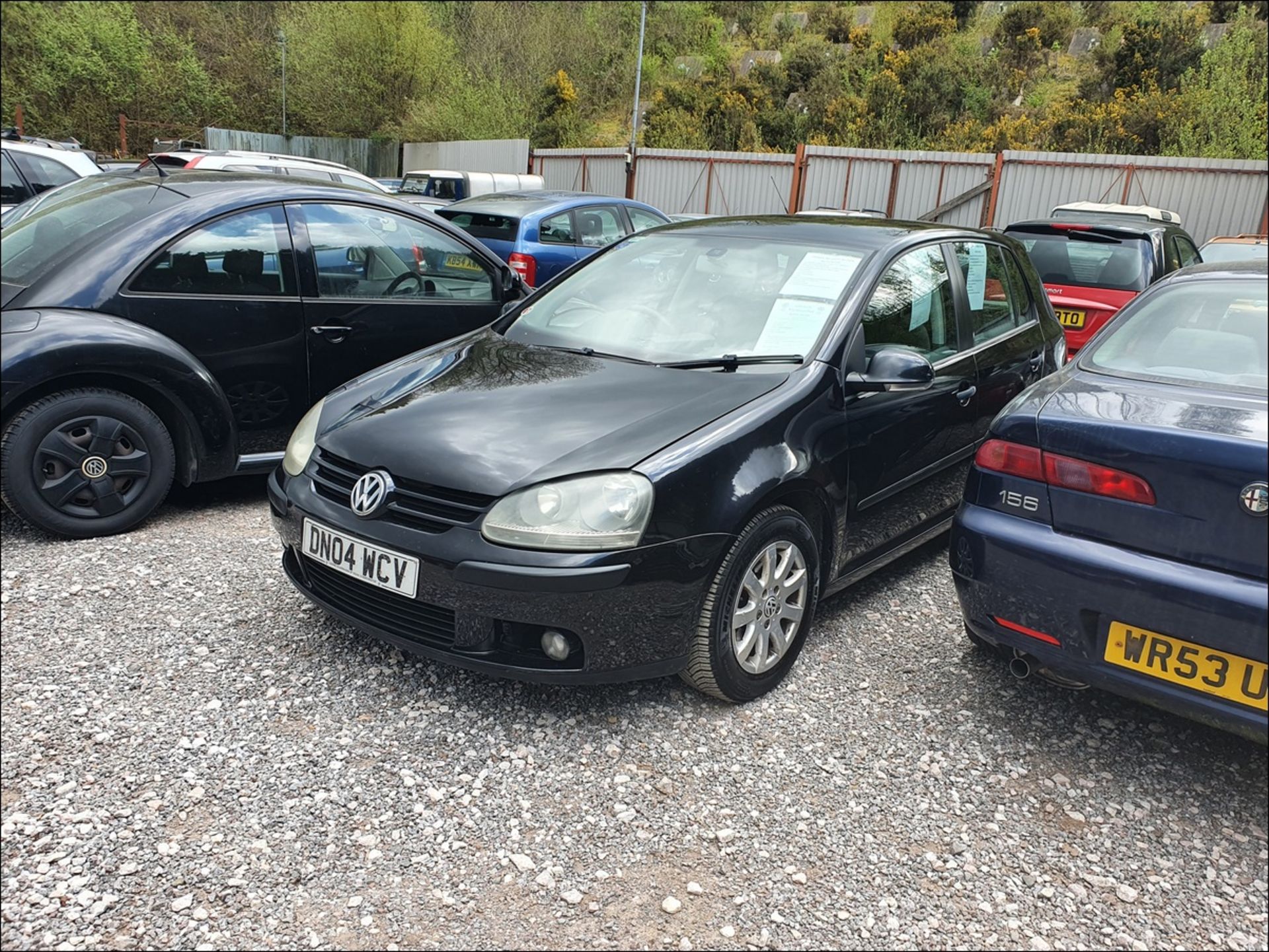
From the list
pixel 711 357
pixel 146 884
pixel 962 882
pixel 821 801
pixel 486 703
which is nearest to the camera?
pixel 146 884

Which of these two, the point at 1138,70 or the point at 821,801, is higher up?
the point at 1138,70

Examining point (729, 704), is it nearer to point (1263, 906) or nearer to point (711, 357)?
point (711, 357)

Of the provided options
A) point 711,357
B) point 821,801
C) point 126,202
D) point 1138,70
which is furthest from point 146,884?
point 1138,70

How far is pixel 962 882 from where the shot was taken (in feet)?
7.43

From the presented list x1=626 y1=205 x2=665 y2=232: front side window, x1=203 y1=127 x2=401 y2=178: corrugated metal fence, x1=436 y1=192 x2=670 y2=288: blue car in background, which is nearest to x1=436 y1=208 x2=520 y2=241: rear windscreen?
x1=436 y1=192 x2=670 y2=288: blue car in background

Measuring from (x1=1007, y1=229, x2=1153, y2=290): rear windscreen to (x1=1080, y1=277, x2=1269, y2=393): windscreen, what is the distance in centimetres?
413

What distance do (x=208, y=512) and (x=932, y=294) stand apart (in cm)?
333

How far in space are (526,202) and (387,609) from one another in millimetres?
7466

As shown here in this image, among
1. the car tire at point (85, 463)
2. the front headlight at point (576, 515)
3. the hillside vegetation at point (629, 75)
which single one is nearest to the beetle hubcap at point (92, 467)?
the car tire at point (85, 463)

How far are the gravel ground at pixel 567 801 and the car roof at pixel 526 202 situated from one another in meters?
6.62

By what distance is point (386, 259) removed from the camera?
4.73m

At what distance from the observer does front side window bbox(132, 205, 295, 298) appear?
4.01 meters

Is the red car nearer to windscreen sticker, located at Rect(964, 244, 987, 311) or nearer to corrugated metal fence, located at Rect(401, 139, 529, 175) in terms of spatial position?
windscreen sticker, located at Rect(964, 244, 987, 311)

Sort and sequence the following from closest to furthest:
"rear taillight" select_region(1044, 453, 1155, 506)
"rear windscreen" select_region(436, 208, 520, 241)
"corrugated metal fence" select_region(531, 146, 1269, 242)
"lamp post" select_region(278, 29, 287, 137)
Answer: "rear taillight" select_region(1044, 453, 1155, 506)
"rear windscreen" select_region(436, 208, 520, 241)
"corrugated metal fence" select_region(531, 146, 1269, 242)
"lamp post" select_region(278, 29, 287, 137)
